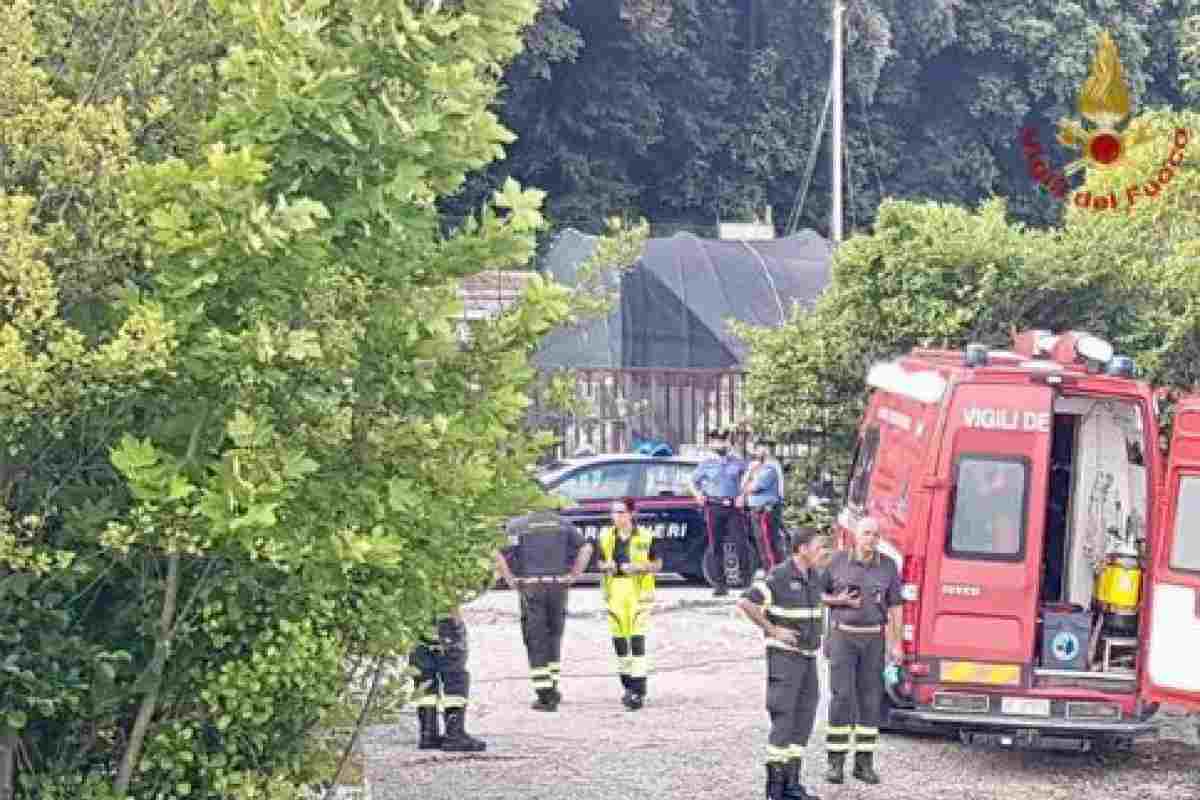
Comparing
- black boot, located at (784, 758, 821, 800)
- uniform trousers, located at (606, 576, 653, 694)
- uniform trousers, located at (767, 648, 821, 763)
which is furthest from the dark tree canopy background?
black boot, located at (784, 758, 821, 800)

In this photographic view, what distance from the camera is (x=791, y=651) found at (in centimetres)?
1175

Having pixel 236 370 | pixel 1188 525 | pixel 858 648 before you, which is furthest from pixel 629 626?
pixel 236 370

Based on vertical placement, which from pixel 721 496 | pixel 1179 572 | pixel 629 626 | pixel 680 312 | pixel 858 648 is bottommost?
pixel 629 626

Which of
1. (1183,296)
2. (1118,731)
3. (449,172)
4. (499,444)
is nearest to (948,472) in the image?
(1118,731)

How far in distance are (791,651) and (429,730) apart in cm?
281

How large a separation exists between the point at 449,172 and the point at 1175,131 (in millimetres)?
14623

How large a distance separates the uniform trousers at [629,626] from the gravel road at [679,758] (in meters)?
0.28

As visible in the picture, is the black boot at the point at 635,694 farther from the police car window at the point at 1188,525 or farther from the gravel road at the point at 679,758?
the police car window at the point at 1188,525

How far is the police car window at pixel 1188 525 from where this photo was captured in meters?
12.1

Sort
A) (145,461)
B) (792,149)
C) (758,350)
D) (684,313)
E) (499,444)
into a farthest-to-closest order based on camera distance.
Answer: (792,149) < (684,313) < (758,350) < (499,444) < (145,461)

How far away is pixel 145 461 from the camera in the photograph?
220 inches

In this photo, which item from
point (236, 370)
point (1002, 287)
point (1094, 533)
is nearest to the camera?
point (236, 370)

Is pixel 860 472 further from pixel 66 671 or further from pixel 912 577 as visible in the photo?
pixel 66 671

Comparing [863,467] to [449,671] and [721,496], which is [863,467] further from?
[721,496]
